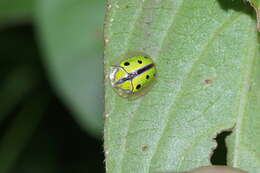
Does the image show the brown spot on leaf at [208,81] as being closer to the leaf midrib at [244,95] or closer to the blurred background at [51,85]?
the leaf midrib at [244,95]

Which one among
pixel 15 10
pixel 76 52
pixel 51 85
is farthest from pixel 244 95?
pixel 15 10

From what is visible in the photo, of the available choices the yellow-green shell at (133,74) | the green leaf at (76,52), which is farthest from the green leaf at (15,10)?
the yellow-green shell at (133,74)

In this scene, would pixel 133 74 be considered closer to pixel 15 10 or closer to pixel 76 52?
pixel 76 52

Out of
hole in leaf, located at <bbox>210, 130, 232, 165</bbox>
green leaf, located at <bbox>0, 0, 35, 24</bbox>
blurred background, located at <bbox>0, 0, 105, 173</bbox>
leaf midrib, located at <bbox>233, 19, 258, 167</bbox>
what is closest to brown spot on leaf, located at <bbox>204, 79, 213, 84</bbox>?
leaf midrib, located at <bbox>233, 19, 258, 167</bbox>

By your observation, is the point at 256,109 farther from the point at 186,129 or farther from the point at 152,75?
the point at 152,75

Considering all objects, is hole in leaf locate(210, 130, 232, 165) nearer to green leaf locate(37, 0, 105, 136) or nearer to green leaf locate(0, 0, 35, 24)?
green leaf locate(37, 0, 105, 136)

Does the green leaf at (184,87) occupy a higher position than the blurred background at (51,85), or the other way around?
the green leaf at (184,87)
